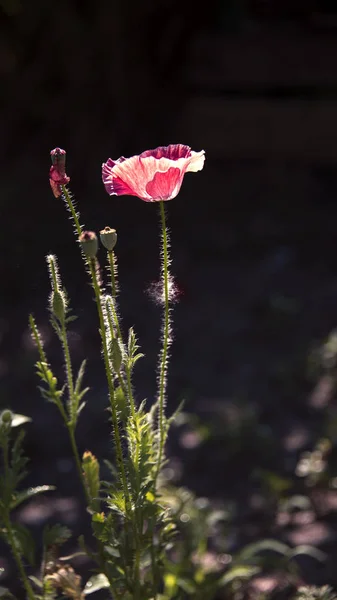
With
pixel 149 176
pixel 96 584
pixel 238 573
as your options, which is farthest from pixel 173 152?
pixel 238 573

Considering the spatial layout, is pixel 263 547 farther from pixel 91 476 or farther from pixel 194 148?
pixel 194 148

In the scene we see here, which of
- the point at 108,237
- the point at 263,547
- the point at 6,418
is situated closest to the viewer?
the point at 108,237

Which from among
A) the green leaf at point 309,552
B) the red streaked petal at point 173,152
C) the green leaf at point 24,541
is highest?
the red streaked petal at point 173,152

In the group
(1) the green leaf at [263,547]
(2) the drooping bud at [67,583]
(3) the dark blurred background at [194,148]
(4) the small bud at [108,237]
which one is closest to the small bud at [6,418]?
(2) the drooping bud at [67,583]

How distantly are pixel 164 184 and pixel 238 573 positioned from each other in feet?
4.04

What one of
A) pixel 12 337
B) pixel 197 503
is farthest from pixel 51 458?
pixel 12 337

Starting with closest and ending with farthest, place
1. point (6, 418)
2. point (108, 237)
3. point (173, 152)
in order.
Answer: point (108, 237)
point (173, 152)
point (6, 418)

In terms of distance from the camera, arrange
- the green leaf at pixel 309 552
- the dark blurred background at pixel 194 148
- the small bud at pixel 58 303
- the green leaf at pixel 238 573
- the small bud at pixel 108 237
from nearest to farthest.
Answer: the small bud at pixel 108 237 < the small bud at pixel 58 303 < the green leaf at pixel 238 573 < the green leaf at pixel 309 552 < the dark blurred background at pixel 194 148

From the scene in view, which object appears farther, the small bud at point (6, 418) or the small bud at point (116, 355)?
the small bud at point (6, 418)

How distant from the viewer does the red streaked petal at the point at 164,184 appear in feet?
4.07

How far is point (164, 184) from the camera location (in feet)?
4.09

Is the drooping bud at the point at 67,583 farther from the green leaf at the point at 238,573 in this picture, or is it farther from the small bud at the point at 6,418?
the green leaf at the point at 238,573

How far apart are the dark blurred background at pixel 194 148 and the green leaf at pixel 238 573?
1373 mm

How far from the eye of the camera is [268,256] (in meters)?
4.71
